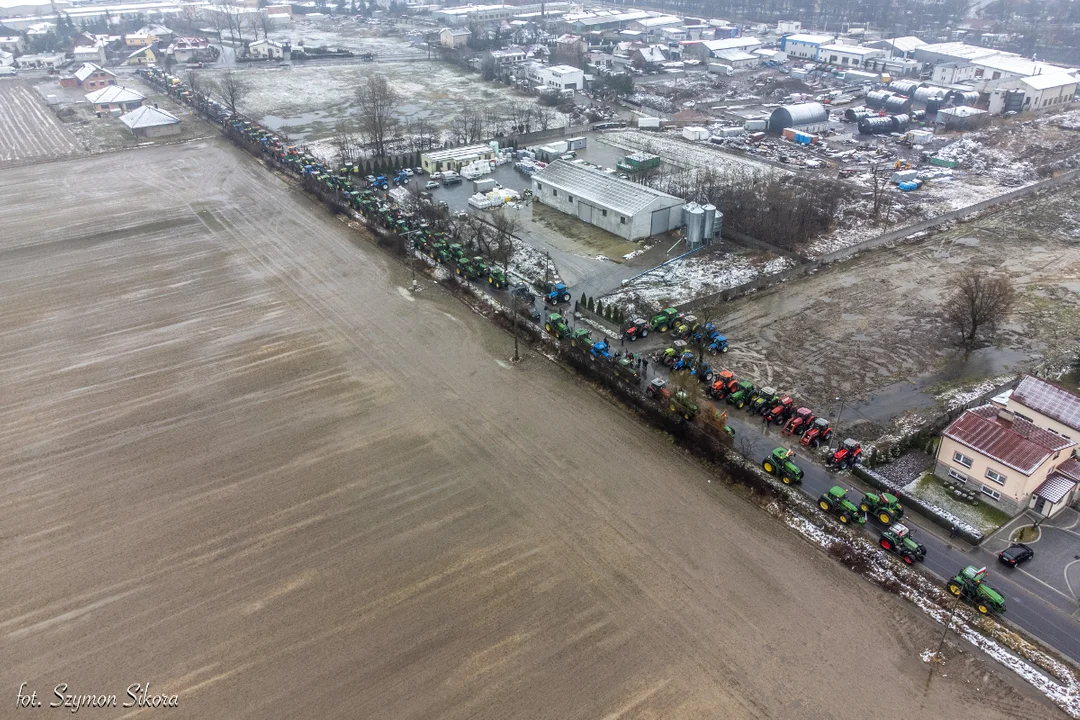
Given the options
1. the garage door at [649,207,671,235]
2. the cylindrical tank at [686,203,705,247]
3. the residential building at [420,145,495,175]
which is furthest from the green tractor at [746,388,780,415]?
the residential building at [420,145,495,175]

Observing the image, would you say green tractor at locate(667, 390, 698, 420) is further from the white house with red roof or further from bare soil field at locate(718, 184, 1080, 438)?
the white house with red roof

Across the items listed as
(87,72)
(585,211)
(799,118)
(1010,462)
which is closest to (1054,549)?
(1010,462)

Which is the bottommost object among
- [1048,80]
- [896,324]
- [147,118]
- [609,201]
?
[896,324]

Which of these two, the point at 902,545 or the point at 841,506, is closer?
the point at 902,545

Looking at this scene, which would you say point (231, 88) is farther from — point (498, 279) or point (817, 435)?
point (817, 435)

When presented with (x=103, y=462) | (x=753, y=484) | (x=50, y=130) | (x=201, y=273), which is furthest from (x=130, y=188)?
(x=753, y=484)

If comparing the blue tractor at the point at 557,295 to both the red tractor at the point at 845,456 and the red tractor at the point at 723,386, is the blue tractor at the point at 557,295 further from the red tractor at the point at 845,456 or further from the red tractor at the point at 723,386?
the red tractor at the point at 845,456
